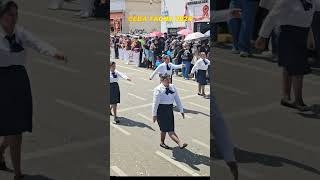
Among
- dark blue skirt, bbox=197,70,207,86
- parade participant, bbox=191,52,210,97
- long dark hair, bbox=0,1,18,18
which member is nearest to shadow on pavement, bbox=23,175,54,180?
long dark hair, bbox=0,1,18,18

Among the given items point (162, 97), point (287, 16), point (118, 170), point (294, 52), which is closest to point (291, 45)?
point (294, 52)

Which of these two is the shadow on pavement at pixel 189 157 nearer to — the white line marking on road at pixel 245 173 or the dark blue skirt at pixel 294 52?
the white line marking on road at pixel 245 173

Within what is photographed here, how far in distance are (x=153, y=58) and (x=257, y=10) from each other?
3752 mm

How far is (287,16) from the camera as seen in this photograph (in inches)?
83.0

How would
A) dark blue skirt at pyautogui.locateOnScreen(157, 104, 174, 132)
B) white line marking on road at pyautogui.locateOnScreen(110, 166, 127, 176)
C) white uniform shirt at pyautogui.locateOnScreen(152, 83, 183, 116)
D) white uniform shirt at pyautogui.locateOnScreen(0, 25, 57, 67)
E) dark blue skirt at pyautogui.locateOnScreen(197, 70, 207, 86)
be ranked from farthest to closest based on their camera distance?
dark blue skirt at pyautogui.locateOnScreen(197, 70, 207, 86)
white uniform shirt at pyautogui.locateOnScreen(152, 83, 183, 116)
dark blue skirt at pyautogui.locateOnScreen(157, 104, 174, 132)
white line marking on road at pyautogui.locateOnScreen(110, 166, 127, 176)
white uniform shirt at pyautogui.locateOnScreen(0, 25, 57, 67)

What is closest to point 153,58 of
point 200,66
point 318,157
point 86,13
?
point 200,66

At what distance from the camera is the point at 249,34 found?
7.06 ft

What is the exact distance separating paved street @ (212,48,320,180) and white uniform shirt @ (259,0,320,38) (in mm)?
194

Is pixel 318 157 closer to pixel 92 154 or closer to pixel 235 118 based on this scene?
pixel 235 118

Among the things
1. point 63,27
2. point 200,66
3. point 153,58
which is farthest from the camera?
point 200,66

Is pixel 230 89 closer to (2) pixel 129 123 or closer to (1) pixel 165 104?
(2) pixel 129 123

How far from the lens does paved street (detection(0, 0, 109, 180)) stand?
217 cm

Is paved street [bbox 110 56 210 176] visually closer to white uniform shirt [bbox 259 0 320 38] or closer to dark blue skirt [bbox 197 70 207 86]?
white uniform shirt [bbox 259 0 320 38]

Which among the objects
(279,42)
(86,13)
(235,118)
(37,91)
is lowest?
(235,118)
